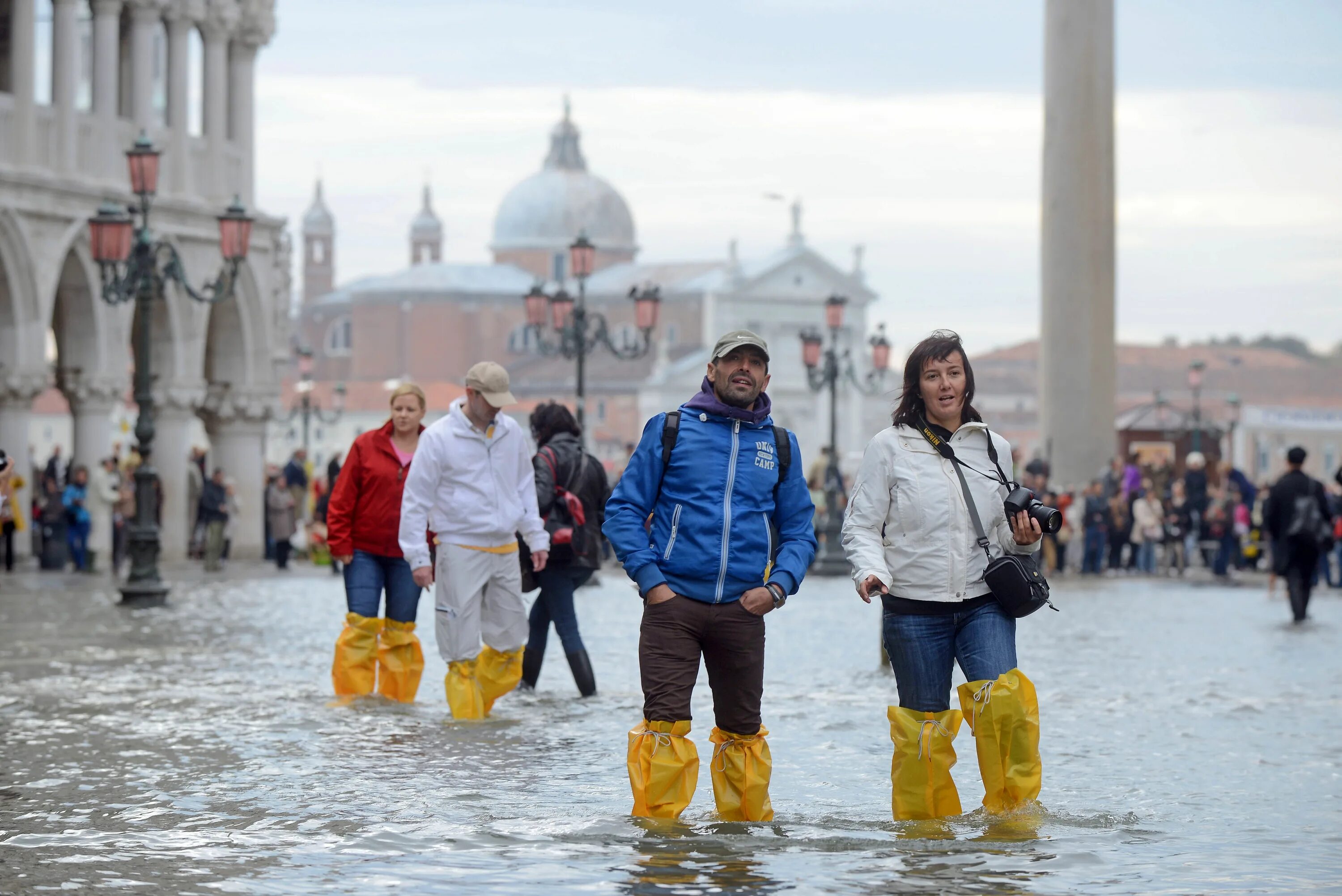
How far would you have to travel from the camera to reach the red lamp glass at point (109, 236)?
2009cm

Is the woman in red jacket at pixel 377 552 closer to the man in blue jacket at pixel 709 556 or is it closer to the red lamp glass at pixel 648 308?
the man in blue jacket at pixel 709 556

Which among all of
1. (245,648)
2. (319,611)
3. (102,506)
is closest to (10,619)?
(319,611)

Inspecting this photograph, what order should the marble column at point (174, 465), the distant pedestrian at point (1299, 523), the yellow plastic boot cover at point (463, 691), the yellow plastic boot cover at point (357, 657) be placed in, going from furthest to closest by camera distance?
the marble column at point (174, 465), the distant pedestrian at point (1299, 523), the yellow plastic boot cover at point (357, 657), the yellow plastic boot cover at point (463, 691)

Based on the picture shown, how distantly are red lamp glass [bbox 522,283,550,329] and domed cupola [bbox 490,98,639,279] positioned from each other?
302 ft

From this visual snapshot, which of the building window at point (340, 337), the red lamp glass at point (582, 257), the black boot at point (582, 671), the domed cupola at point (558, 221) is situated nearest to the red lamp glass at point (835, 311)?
the red lamp glass at point (582, 257)

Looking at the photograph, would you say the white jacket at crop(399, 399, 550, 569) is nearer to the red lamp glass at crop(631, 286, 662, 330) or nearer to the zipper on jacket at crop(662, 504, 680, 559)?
the zipper on jacket at crop(662, 504, 680, 559)

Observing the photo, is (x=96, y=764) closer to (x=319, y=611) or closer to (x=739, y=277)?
(x=319, y=611)

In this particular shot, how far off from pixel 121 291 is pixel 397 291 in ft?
320

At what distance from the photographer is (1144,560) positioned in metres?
28.7

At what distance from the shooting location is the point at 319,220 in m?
146

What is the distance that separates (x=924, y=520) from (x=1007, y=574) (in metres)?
0.29

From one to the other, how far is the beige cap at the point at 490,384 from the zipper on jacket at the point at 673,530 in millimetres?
3079

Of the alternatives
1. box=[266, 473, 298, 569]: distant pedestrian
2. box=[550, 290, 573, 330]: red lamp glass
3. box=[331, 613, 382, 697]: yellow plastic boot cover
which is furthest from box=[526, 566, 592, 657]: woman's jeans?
box=[550, 290, 573, 330]: red lamp glass

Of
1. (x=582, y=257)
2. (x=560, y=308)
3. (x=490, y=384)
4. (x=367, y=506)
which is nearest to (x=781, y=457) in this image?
(x=490, y=384)
